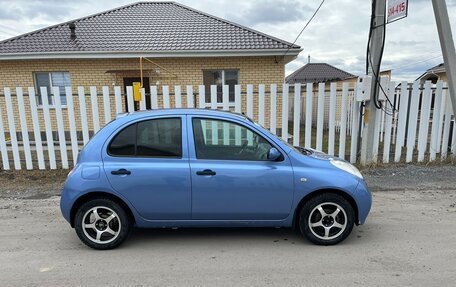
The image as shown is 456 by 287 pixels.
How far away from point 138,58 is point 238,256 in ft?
31.8

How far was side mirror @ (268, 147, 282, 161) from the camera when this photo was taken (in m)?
3.52

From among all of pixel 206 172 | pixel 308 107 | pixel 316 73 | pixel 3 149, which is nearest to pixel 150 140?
pixel 206 172

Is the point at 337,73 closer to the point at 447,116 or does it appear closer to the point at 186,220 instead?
the point at 447,116

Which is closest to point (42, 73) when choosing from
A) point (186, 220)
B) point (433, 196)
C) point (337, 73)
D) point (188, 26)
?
point (188, 26)

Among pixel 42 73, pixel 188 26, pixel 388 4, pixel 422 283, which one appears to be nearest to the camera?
pixel 422 283

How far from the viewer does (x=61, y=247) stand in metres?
3.72

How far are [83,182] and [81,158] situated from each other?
0.28 m

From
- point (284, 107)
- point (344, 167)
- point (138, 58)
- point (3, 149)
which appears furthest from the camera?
point (138, 58)

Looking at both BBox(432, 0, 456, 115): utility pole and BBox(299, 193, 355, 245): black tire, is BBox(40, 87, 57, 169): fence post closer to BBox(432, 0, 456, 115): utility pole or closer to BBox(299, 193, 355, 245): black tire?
BBox(299, 193, 355, 245): black tire

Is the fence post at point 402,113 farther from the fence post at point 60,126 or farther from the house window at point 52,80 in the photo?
the house window at point 52,80

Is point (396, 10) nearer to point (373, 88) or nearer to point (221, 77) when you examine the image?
point (373, 88)

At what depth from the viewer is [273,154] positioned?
3516 mm

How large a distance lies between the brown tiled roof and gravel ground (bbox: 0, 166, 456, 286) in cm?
817

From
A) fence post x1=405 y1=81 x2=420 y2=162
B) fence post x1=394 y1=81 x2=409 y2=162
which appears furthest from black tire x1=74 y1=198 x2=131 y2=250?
fence post x1=405 y1=81 x2=420 y2=162
